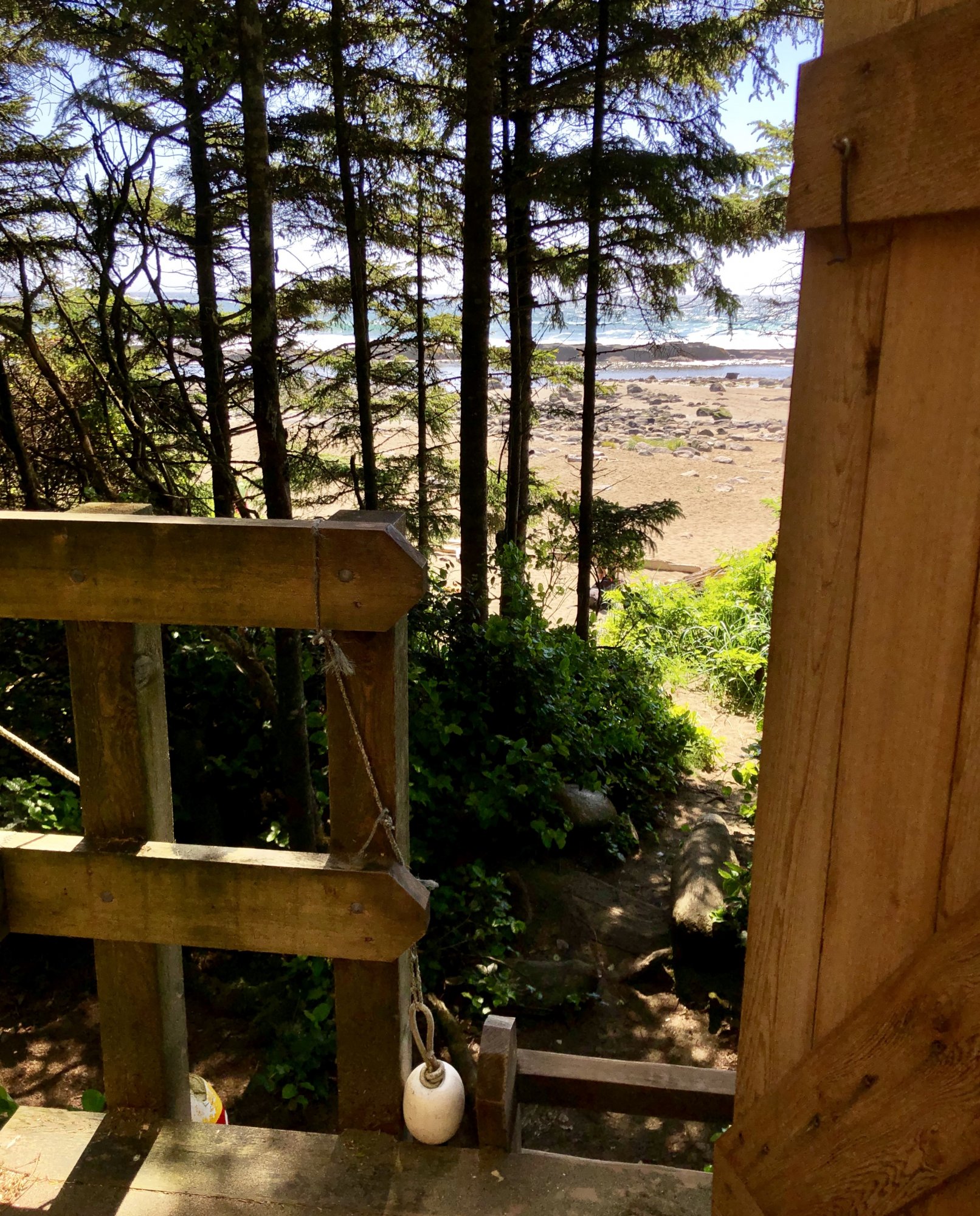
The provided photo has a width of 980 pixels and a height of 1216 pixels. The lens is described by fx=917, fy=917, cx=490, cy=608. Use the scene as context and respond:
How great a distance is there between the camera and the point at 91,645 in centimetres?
178

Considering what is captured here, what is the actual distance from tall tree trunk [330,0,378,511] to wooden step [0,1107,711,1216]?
6.65m

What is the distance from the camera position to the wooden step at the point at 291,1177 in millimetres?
1792

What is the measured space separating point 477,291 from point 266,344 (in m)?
4.56

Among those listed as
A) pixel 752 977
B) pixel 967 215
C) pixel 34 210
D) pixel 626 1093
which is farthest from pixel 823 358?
pixel 34 210

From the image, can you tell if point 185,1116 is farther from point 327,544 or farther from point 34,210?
point 34,210

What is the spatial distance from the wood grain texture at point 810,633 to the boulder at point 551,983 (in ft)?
10.9

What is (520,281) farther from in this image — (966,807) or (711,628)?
(966,807)

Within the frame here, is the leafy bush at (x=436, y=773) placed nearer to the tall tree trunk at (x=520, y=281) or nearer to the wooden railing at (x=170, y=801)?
the wooden railing at (x=170, y=801)

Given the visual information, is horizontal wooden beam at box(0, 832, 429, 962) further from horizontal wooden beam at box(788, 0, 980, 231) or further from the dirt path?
the dirt path

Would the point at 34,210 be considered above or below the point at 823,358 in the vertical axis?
above

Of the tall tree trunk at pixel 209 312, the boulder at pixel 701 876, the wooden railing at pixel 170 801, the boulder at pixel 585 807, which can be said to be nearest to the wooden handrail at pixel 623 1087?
the wooden railing at pixel 170 801

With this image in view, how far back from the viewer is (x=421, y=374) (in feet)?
38.7

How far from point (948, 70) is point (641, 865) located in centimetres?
606

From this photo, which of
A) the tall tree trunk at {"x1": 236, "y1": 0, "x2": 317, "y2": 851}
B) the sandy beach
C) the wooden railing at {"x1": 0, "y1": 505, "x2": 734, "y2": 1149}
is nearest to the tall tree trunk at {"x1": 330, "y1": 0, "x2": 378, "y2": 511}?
the sandy beach
